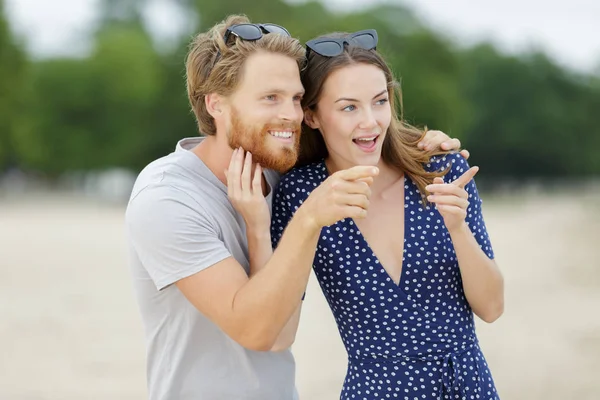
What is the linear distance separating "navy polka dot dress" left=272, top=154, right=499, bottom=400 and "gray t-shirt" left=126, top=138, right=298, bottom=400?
0.43m

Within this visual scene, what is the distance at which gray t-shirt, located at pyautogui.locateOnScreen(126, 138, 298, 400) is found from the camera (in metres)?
3.71

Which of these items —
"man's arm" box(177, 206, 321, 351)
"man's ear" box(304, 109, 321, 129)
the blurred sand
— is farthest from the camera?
the blurred sand

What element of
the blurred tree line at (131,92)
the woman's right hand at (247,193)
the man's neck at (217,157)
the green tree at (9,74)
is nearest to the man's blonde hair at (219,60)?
the man's neck at (217,157)

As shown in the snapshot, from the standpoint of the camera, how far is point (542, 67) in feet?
274

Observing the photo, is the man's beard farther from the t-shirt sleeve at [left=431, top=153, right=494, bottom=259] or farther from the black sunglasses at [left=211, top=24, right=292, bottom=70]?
the t-shirt sleeve at [left=431, top=153, right=494, bottom=259]

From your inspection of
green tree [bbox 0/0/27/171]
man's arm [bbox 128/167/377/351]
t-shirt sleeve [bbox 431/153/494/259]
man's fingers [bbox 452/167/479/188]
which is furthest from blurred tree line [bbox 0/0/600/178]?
man's arm [bbox 128/167/377/351]

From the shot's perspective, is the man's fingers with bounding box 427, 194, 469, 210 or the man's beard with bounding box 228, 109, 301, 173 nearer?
the man's fingers with bounding box 427, 194, 469, 210

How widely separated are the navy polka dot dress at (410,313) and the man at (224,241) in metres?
0.34

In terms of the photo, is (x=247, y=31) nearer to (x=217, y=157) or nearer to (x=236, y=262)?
(x=217, y=157)

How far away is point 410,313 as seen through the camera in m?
3.90

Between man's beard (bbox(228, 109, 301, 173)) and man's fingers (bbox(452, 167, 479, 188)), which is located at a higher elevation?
man's beard (bbox(228, 109, 301, 173))

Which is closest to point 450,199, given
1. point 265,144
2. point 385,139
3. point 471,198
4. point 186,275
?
point 471,198

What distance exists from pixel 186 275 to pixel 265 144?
0.76 meters

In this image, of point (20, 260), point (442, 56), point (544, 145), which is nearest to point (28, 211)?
point (20, 260)
